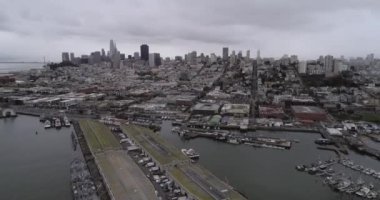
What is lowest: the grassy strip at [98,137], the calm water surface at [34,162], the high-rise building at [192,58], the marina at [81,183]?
the calm water surface at [34,162]

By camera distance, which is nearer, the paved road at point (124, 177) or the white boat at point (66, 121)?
the paved road at point (124, 177)

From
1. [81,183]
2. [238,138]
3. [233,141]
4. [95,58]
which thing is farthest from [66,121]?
[95,58]

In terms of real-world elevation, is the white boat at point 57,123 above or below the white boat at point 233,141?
above

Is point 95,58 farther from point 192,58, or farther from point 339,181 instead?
point 339,181

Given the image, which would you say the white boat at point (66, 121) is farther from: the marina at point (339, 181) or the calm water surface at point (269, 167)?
the marina at point (339, 181)

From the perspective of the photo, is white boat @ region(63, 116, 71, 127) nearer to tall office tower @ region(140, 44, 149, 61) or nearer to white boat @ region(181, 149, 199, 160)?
white boat @ region(181, 149, 199, 160)

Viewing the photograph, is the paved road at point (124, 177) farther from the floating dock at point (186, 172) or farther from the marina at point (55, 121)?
the marina at point (55, 121)

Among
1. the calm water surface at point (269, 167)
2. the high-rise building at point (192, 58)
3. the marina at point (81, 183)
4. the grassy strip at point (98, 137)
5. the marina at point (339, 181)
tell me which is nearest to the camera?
the marina at point (81, 183)

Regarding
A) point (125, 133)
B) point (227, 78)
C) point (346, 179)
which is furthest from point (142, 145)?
point (227, 78)

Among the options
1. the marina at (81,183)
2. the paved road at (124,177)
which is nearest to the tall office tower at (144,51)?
the paved road at (124,177)

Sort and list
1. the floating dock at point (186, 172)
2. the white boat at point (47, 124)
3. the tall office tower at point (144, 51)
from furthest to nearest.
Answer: the tall office tower at point (144, 51), the white boat at point (47, 124), the floating dock at point (186, 172)

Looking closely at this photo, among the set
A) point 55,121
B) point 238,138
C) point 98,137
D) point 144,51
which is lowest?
point 238,138
